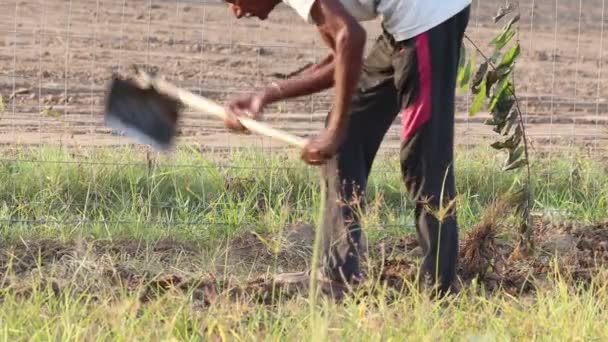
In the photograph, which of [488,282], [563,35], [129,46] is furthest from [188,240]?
[563,35]

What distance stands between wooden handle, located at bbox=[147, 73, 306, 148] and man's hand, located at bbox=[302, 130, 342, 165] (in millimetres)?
25

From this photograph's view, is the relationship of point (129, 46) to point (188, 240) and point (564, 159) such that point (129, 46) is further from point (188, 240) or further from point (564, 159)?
point (188, 240)

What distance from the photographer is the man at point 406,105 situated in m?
4.73

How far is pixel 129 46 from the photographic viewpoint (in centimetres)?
1231

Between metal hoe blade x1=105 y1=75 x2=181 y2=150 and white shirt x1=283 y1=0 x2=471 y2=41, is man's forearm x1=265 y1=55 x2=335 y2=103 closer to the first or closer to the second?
white shirt x1=283 y1=0 x2=471 y2=41

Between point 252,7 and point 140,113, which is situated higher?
point 252,7

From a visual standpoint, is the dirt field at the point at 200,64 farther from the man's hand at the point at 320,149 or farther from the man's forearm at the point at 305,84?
the man's hand at the point at 320,149

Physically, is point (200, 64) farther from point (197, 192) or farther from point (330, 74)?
point (330, 74)

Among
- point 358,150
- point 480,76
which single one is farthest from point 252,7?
point 480,76

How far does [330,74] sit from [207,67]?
23.1ft

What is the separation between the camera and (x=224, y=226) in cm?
625

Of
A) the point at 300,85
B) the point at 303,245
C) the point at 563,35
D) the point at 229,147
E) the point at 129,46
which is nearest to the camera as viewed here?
the point at 300,85

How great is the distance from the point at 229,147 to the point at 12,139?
1347mm

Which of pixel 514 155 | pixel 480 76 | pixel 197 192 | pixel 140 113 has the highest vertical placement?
pixel 480 76
